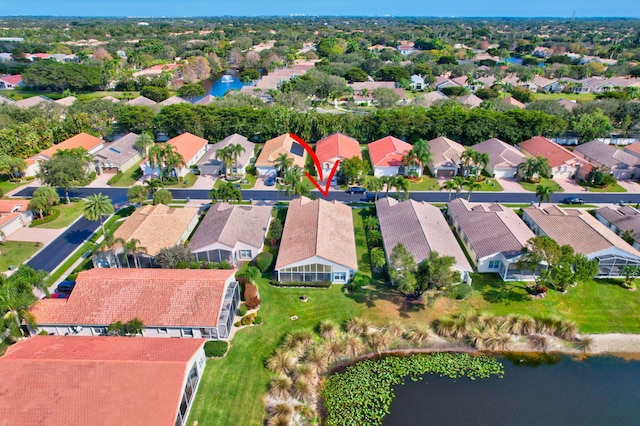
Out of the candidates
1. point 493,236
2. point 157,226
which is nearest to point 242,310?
point 157,226

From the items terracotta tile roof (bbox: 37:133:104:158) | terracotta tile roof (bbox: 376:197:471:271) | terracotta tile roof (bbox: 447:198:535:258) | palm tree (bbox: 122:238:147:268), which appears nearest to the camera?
palm tree (bbox: 122:238:147:268)

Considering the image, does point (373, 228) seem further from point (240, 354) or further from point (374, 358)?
point (240, 354)

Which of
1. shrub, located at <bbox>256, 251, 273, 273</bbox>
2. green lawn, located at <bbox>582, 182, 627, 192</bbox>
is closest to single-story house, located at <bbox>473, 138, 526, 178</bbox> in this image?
green lawn, located at <bbox>582, 182, 627, 192</bbox>

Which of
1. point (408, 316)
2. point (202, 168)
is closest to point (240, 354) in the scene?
point (408, 316)

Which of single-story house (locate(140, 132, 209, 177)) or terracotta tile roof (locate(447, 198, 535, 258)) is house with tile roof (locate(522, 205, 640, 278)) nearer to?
terracotta tile roof (locate(447, 198, 535, 258))

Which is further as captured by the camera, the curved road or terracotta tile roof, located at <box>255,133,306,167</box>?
terracotta tile roof, located at <box>255,133,306,167</box>

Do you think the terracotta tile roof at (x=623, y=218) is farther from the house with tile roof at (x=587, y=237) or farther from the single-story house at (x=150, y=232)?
the single-story house at (x=150, y=232)

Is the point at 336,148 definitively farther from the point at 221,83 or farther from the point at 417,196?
the point at 221,83
